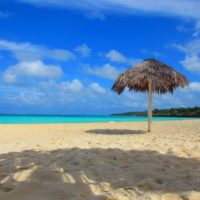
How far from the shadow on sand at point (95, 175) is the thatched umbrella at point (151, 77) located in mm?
5580

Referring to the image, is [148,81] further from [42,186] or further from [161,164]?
[42,186]

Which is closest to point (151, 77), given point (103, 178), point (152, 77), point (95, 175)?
point (152, 77)

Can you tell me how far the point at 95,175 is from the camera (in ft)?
11.7

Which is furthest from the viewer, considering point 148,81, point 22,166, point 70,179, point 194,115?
point 194,115

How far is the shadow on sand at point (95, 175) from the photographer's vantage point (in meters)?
2.90

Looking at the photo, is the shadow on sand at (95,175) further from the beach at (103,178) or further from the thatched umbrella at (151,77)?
the thatched umbrella at (151,77)

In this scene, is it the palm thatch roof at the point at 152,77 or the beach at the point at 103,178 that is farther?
the palm thatch roof at the point at 152,77

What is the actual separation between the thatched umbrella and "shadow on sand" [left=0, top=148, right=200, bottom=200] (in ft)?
18.3

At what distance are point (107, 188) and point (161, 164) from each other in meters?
1.33

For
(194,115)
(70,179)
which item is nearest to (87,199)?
(70,179)

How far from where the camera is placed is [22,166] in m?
4.07

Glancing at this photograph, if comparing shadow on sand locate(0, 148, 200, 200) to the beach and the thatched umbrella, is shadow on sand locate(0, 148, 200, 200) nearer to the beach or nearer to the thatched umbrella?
the beach

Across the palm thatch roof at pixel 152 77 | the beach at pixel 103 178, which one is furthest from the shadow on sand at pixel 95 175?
the palm thatch roof at pixel 152 77

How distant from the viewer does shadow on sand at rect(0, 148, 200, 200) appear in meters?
2.90
